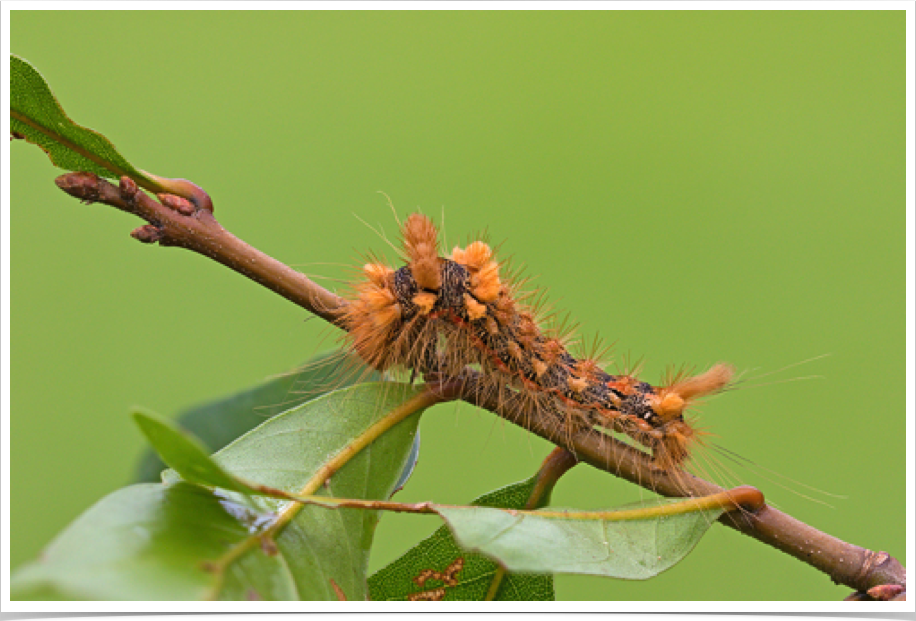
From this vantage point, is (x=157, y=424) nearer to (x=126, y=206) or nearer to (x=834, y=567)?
(x=126, y=206)

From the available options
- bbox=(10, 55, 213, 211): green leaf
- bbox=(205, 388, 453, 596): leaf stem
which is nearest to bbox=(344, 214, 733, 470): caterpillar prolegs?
bbox=(205, 388, 453, 596): leaf stem

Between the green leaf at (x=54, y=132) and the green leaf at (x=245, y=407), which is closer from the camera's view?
the green leaf at (x=54, y=132)

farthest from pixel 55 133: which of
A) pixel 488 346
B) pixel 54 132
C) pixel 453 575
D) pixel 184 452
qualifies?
pixel 453 575

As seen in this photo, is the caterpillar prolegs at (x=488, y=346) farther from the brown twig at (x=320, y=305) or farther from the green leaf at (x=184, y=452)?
the green leaf at (x=184, y=452)

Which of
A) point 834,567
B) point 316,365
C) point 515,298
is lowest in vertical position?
point 834,567

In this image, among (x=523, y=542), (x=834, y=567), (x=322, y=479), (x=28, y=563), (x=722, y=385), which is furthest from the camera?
(x=722, y=385)

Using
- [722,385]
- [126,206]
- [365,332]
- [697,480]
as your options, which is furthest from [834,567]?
[126,206]

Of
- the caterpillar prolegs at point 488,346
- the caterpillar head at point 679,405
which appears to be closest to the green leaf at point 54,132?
the caterpillar prolegs at point 488,346
